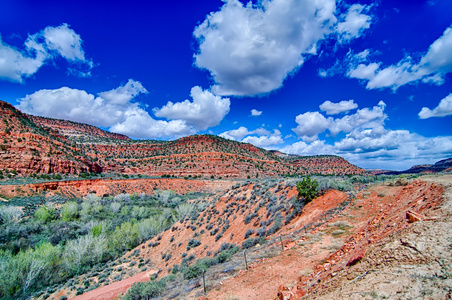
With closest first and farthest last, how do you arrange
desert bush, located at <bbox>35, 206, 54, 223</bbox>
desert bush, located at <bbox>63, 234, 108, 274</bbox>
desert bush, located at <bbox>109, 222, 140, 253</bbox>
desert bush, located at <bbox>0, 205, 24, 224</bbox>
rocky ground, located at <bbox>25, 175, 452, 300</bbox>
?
rocky ground, located at <bbox>25, 175, 452, 300</bbox> < desert bush, located at <bbox>63, 234, 108, 274</bbox> < desert bush, located at <bbox>109, 222, 140, 253</bbox> < desert bush, located at <bbox>0, 205, 24, 224</bbox> < desert bush, located at <bbox>35, 206, 54, 223</bbox>

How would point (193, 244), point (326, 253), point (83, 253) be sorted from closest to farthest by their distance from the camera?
point (326, 253) → point (193, 244) → point (83, 253)

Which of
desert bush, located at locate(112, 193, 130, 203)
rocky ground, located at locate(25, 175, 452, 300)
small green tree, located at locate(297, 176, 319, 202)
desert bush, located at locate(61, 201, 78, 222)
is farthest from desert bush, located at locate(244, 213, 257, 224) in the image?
desert bush, located at locate(112, 193, 130, 203)

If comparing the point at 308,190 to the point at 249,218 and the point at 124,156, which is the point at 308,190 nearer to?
the point at 249,218

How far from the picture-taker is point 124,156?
92.5 m

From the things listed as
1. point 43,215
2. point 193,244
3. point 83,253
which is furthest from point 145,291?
point 43,215

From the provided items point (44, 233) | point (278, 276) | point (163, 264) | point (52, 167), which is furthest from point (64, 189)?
point (278, 276)

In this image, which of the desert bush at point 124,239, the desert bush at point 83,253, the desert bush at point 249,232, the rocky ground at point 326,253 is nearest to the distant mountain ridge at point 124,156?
the desert bush at point 124,239

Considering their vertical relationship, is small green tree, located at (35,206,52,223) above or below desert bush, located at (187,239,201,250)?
above

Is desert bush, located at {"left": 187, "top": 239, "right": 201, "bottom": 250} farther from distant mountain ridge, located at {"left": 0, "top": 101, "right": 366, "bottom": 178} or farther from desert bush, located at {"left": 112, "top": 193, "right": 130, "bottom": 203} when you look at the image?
distant mountain ridge, located at {"left": 0, "top": 101, "right": 366, "bottom": 178}

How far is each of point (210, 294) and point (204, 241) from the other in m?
12.1

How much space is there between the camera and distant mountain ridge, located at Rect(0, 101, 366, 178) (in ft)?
169

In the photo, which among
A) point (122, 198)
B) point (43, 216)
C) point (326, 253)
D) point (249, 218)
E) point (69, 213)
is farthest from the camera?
point (122, 198)

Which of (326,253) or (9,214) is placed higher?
(326,253)

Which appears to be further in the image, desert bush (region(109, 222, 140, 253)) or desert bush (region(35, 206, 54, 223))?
A: desert bush (region(35, 206, 54, 223))
